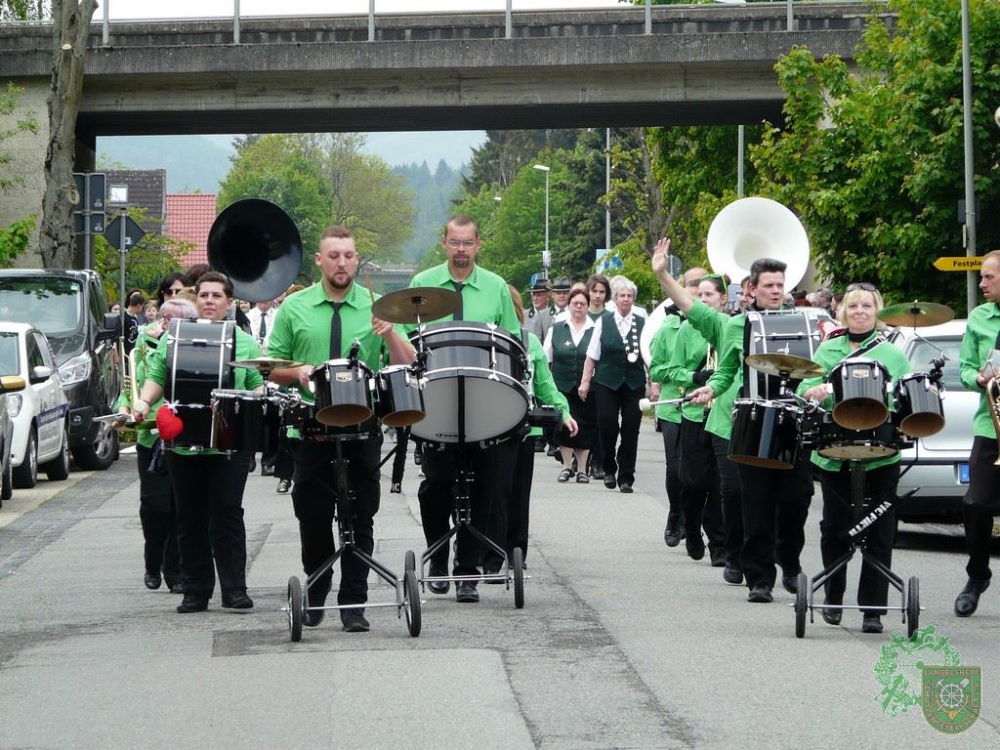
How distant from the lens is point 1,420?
1823cm

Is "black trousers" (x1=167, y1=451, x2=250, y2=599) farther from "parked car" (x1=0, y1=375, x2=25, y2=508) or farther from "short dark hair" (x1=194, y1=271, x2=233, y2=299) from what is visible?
"parked car" (x1=0, y1=375, x2=25, y2=508)

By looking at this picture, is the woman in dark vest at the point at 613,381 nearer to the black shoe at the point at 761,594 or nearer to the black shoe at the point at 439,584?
the black shoe at the point at 439,584

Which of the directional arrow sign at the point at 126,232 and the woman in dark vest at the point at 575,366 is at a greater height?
the directional arrow sign at the point at 126,232

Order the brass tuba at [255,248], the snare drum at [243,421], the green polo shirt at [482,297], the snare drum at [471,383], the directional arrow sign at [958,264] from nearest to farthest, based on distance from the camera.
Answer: the snare drum at [471,383], the snare drum at [243,421], the green polo shirt at [482,297], the brass tuba at [255,248], the directional arrow sign at [958,264]

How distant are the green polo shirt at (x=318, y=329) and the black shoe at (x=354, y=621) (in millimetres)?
1082

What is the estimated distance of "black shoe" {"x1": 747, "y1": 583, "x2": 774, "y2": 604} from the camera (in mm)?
10898

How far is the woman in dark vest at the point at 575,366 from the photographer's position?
19688 mm

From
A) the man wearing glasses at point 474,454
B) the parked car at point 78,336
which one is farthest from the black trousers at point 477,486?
the parked car at point 78,336

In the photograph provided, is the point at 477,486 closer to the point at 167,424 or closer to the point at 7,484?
the point at 167,424

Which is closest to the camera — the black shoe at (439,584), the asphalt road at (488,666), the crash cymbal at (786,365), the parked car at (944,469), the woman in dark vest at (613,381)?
the asphalt road at (488,666)

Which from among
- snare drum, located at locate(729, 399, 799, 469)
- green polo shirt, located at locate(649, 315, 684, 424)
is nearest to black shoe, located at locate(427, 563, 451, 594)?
snare drum, located at locate(729, 399, 799, 469)

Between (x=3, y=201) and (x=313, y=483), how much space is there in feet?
100

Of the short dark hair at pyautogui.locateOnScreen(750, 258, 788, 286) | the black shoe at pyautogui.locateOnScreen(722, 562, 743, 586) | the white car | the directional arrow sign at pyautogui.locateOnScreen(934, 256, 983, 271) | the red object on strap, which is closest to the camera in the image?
the red object on strap

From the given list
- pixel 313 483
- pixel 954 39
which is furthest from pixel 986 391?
pixel 954 39
